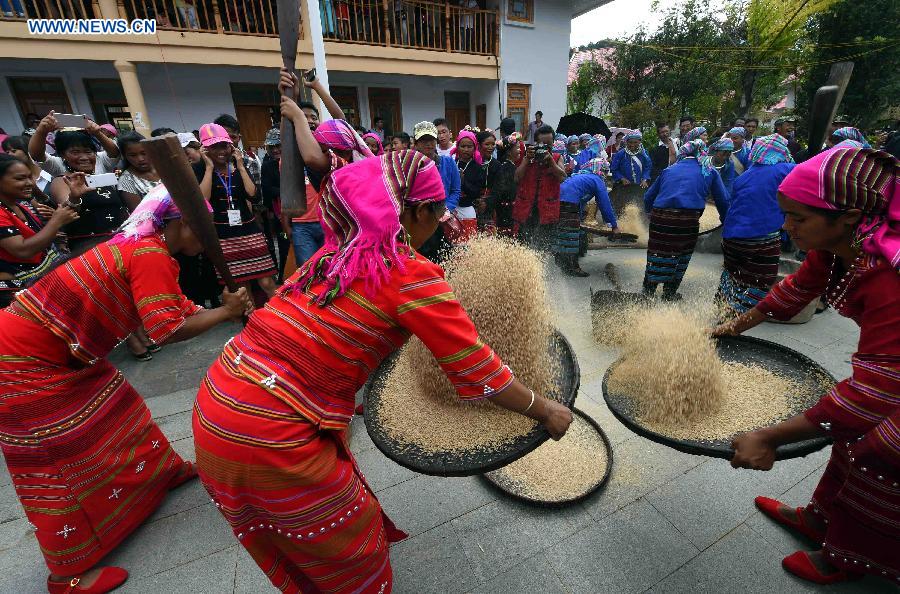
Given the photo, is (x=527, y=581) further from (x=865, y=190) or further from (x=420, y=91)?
(x=420, y=91)

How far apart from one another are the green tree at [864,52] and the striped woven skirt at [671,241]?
1140 centimetres

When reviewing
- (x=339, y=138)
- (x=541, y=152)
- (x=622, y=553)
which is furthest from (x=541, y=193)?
(x=622, y=553)

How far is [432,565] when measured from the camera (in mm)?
1934

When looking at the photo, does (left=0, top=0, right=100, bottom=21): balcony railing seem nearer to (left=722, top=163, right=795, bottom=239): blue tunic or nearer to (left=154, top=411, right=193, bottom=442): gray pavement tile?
(left=154, top=411, right=193, bottom=442): gray pavement tile

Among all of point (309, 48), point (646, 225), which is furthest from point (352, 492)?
point (309, 48)

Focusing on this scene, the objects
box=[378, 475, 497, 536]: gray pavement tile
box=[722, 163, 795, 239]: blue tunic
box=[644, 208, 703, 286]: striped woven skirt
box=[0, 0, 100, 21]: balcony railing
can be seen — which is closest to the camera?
box=[378, 475, 497, 536]: gray pavement tile

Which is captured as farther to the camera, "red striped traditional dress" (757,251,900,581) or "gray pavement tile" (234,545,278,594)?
"gray pavement tile" (234,545,278,594)

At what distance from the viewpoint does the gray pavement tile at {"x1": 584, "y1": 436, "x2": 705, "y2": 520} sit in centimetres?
220

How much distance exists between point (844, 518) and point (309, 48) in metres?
11.3

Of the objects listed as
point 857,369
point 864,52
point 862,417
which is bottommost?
point 862,417

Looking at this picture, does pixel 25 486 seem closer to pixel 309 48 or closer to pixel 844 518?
pixel 844 518

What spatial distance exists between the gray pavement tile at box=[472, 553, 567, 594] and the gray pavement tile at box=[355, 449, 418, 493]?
28.7 inches

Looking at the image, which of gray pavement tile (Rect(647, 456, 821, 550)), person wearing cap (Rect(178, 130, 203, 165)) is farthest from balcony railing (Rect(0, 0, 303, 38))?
gray pavement tile (Rect(647, 456, 821, 550))

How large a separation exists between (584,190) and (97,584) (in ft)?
18.3
